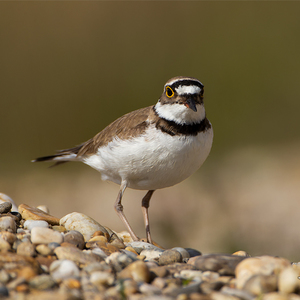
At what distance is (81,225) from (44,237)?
678 mm

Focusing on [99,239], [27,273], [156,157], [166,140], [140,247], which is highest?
[166,140]

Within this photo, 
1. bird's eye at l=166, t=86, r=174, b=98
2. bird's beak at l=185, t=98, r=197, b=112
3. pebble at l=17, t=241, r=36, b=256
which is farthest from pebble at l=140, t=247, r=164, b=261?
bird's eye at l=166, t=86, r=174, b=98

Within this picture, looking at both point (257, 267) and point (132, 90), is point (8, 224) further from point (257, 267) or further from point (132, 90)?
point (132, 90)

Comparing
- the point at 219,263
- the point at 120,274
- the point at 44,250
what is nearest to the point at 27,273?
the point at 44,250

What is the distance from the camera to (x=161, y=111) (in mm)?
3400

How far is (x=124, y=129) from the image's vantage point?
3.64 metres

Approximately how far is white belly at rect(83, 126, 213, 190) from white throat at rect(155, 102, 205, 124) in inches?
5.2

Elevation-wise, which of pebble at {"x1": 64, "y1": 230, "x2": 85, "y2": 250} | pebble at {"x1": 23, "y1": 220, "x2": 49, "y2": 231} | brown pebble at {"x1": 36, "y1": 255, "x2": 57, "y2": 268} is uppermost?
brown pebble at {"x1": 36, "y1": 255, "x2": 57, "y2": 268}

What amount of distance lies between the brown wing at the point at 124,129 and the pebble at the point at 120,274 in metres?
1.07

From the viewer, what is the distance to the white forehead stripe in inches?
127

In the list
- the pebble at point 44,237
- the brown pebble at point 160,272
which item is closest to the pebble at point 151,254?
the brown pebble at point 160,272

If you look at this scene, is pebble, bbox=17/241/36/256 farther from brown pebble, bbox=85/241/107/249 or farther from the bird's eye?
the bird's eye

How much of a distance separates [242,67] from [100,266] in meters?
7.70

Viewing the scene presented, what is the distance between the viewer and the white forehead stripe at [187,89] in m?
3.23
